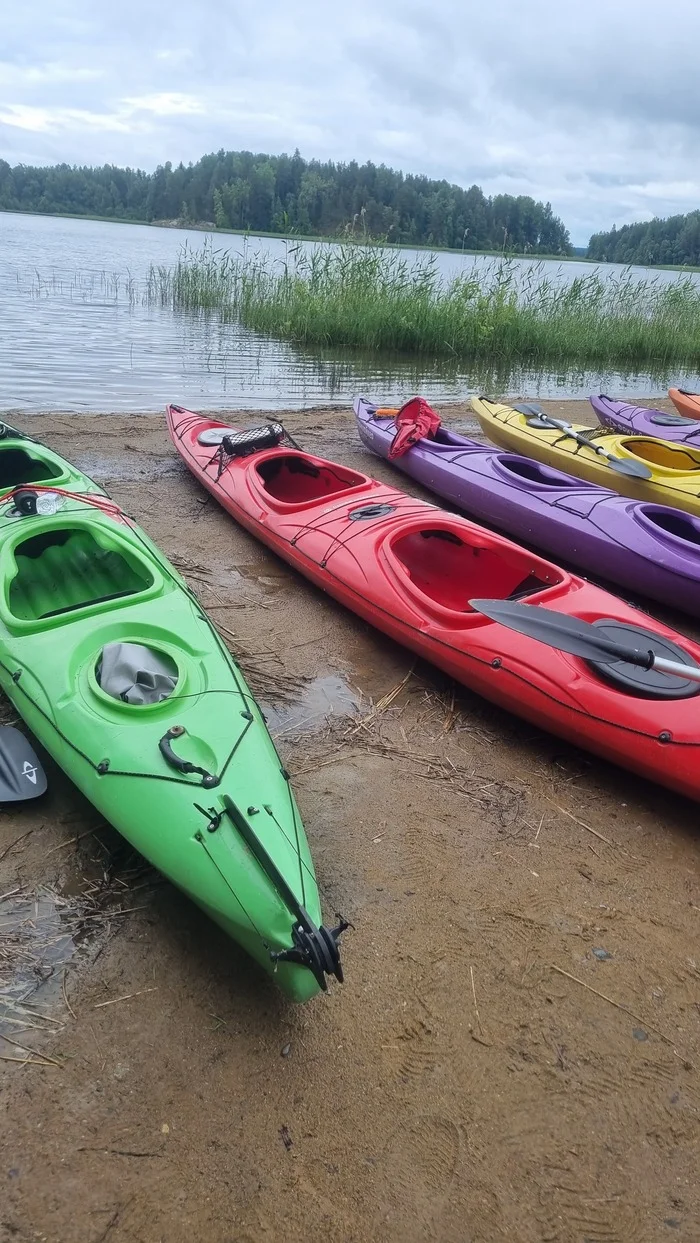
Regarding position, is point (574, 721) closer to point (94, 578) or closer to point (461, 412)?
point (94, 578)

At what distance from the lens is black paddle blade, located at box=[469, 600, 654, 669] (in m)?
2.70

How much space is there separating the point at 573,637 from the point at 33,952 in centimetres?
202

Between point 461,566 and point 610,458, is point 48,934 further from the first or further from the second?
point 610,458

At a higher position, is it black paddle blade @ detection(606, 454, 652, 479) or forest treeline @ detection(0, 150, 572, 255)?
forest treeline @ detection(0, 150, 572, 255)

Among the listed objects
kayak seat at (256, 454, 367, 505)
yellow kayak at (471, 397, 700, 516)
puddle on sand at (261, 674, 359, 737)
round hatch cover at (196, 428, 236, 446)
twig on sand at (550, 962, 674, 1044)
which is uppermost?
yellow kayak at (471, 397, 700, 516)

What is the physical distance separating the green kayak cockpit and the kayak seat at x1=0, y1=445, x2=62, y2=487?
845 mm

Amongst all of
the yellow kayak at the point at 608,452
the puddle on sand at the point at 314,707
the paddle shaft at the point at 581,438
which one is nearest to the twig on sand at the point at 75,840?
the puddle on sand at the point at 314,707

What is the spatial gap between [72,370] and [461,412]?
4.90 meters

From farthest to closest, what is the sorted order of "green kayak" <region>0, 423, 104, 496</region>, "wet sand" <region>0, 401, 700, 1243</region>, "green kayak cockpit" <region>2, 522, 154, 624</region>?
1. "green kayak" <region>0, 423, 104, 496</region>
2. "green kayak cockpit" <region>2, 522, 154, 624</region>
3. "wet sand" <region>0, 401, 700, 1243</region>

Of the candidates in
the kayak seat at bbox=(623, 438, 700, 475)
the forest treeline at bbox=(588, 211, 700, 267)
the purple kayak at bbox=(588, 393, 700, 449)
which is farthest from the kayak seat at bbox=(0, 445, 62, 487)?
the forest treeline at bbox=(588, 211, 700, 267)

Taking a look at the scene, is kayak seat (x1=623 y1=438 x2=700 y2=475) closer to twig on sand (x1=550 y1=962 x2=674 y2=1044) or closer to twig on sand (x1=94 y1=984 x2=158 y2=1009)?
twig on sand (x1=550 y1=962 x2=674 y2=1044)

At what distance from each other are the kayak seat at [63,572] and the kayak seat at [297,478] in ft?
5.48

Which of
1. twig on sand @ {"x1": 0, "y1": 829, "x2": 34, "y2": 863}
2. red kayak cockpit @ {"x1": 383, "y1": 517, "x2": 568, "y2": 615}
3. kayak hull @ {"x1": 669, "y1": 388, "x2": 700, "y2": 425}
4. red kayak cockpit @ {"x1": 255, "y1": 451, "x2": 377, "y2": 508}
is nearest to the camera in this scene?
twig on sand @ {"x1": 0, "y1": 829, "x2": 34, "y2": 863}

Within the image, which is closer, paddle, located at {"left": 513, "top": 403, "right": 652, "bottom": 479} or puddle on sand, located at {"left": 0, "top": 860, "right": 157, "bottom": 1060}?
puddle on sand, located at {"left": 0, "top": 860, "right": 157, "bottom": 1060}
